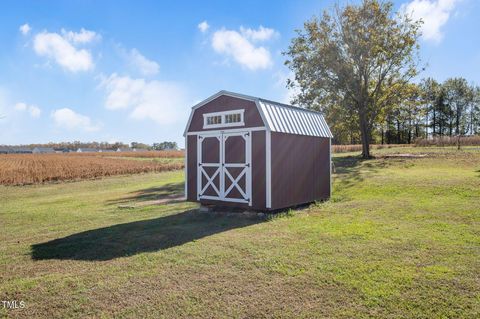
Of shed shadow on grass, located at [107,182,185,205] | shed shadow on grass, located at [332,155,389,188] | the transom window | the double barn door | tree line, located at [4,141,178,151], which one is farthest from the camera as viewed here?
tree line, located at [4,141,178,151]

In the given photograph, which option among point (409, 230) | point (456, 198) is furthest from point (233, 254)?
point (456, 198)

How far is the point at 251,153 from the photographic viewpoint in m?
10.8

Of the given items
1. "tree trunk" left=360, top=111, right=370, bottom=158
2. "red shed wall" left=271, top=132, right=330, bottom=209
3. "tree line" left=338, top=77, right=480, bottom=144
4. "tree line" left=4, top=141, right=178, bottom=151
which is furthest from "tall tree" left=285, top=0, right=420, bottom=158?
"tree line" left=4, top=141, right=178, bottom=151

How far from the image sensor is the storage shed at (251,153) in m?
10.6

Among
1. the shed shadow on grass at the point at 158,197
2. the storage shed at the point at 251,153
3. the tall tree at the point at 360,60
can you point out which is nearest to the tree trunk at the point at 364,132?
the tall tree at the point at 360,60

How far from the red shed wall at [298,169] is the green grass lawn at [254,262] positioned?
77cm

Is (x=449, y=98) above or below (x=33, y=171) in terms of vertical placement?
above

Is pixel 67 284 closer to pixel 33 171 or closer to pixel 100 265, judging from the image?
pixel 100 265

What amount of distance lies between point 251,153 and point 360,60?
20.8 metres

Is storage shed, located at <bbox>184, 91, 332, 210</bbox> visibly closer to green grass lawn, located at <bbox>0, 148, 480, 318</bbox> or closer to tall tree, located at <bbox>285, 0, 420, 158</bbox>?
green grass lawn, located at <bbox>0, 148, 480, 318</bbox>

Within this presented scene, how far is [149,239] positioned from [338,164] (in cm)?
1868

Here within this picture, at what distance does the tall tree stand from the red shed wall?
50.1ft

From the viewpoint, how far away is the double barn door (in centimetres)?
1098

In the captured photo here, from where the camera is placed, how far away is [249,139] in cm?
1084
